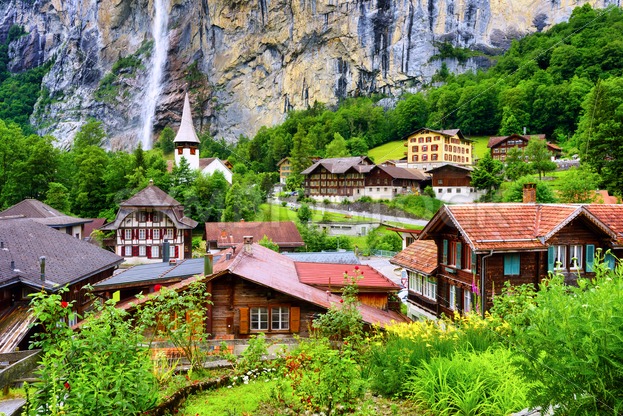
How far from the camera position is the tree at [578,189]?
31555 mm

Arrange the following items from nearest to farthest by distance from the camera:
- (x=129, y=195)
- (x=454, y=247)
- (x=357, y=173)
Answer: (x=454, y=247)
(x=129, y=195)
(x=357, y=173)

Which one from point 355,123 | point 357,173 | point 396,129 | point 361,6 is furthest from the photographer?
point 361,6

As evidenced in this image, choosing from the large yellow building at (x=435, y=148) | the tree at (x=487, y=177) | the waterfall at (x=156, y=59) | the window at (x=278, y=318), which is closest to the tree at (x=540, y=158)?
the tree at (x=487, y=177)

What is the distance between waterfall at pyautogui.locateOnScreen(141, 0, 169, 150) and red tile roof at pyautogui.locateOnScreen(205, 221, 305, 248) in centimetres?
9004

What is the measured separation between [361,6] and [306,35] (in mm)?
15829

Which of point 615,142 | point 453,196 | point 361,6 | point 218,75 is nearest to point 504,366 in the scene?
point 615,142

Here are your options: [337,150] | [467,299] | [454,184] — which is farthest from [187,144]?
[467,299]

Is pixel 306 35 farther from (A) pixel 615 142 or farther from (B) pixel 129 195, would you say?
(A) pixel 615 142

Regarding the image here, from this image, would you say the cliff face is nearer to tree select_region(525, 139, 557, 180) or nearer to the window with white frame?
tree select_region(525, 139, 557, 180)

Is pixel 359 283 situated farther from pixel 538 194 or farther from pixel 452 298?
pixel 538 194

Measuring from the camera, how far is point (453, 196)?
54.8 meters

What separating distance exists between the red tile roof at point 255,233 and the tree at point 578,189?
19.9 m

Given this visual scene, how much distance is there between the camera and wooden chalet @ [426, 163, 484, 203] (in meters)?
53.4

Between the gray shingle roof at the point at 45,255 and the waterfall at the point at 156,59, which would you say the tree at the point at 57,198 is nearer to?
the gray shingle roof at the point at 45,255
